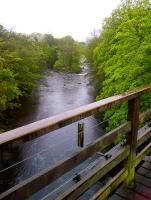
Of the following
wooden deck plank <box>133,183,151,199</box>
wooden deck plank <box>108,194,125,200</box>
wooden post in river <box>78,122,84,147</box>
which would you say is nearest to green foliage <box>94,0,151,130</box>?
wooden deck plank <box>133,183,151,199</box>

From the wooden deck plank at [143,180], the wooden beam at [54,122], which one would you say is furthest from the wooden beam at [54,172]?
the wooden deck plank at [143,180]

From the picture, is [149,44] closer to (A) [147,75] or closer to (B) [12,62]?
(A) [147,75]

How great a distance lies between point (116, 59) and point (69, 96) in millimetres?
14219

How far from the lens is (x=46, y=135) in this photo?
17.0m

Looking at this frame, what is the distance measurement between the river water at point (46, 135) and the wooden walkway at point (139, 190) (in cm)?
64

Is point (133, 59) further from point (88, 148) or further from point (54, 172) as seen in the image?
point (54, 172)

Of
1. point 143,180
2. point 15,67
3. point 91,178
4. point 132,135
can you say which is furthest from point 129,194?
point 15,67

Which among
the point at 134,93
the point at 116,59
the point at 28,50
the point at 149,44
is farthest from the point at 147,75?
→ the point at 28,50

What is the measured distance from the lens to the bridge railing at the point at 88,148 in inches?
68.1

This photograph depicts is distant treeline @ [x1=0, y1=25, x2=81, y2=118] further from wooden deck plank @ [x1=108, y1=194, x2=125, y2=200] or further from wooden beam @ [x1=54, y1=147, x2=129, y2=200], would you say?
wooden beam @ [x1=54, y1=147, x2=129, y2=200]

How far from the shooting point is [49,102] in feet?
86.1

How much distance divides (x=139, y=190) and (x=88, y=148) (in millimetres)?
1073

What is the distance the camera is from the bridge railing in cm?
173

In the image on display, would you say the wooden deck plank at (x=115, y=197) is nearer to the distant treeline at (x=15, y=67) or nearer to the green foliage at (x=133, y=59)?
the green foliage at (x=133, y=59)
